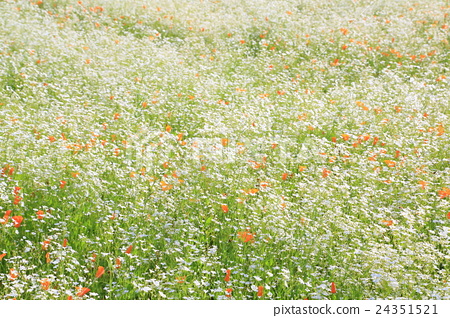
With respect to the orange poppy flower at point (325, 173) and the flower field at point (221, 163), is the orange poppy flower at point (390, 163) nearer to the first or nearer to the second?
the flower field at point (221, 163)

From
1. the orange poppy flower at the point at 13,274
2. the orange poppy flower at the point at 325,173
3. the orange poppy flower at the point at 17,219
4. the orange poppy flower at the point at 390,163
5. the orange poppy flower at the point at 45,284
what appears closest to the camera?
the orange poppy flower at the point at 45,284

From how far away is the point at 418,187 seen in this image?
5383 millimetres

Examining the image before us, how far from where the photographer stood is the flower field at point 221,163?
160 inches

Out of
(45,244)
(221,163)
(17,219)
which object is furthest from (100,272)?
(221,163)

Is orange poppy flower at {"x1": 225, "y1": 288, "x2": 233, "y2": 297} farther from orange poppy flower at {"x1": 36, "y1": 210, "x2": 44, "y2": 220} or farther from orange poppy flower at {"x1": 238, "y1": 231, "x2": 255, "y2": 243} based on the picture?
orange poppy flower at {"x1": 36, "y1": 210, "x2": 44, "y2": 220}

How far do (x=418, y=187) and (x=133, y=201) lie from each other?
2962mm

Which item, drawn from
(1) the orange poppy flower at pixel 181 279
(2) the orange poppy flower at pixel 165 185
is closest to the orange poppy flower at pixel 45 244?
(1) the orange poppy flower at pixel 181 279

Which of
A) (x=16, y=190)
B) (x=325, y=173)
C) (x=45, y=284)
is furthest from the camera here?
(x=325, y=173)

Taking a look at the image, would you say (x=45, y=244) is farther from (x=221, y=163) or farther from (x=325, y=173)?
(x=325, y=173)

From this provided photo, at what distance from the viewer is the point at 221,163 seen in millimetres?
5613

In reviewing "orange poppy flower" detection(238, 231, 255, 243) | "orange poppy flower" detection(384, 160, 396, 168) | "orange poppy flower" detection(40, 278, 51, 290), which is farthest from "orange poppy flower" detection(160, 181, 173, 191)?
"orange poppy flower" detection(384, 160, 396, 168)

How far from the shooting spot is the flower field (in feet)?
13.3
